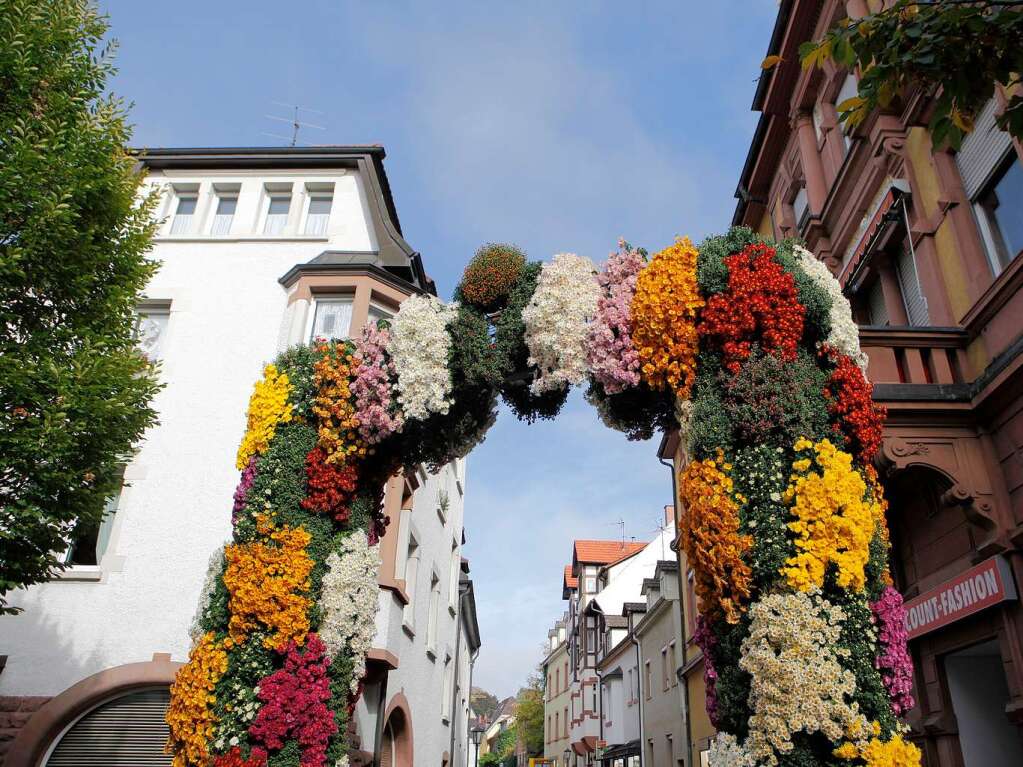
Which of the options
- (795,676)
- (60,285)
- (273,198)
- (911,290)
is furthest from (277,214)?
(795,676)

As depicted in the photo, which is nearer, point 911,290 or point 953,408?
point 953,408

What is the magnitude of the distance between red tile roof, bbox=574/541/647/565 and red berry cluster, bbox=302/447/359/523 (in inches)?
1412

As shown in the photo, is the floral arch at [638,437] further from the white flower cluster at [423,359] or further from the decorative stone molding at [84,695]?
the decorative stone molding at [84,695]

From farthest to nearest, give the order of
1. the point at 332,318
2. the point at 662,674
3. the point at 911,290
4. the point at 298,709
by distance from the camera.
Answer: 1. the point at 662,674
2. the point at 332,318
3. the point at 911,290
4. the point at 298,709

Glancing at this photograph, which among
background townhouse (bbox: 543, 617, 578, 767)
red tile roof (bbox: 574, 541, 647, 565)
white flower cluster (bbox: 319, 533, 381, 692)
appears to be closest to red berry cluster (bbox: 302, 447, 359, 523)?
white flower cluster (bbox: 319, 533, 381, 692)

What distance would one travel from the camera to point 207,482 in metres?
12.5

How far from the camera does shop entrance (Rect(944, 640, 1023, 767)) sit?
8078 mm

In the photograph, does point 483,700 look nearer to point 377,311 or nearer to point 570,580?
point 570,580

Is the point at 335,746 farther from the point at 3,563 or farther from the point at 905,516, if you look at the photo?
the point at 905,516

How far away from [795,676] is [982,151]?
708 cm

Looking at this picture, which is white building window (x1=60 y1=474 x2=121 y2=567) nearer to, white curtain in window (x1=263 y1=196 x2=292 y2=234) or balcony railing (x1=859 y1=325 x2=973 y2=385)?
white curtain in window (x1=263 y1=196 x2=292 y2=234)

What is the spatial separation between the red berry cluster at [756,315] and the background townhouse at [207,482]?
7265 millimetres

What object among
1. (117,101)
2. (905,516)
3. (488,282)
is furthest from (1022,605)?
(117,101)

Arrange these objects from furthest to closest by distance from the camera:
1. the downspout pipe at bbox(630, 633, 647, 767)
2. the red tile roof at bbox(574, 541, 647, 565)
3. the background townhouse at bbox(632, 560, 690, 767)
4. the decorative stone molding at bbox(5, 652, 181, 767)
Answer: the red tile roof at bbox(574, 541, 647, 565), the downspout pipe at bbox(630, 633, 647, 767), the background townhouse at bbox(632, 560, 690, 767), the decorative stone molding at bbox(5, 652, 181, 767)
